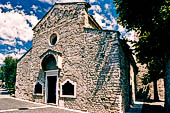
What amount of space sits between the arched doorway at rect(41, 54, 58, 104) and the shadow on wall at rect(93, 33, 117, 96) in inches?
152

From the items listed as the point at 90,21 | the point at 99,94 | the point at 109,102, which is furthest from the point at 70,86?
the point at 90,21

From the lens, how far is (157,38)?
22.9ft

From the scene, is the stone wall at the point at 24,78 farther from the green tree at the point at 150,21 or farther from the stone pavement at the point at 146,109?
the green tree at the point at 150,21

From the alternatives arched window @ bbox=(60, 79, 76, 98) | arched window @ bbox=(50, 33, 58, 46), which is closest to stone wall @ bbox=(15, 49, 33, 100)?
arched window @ bbox=(50, 33, 58, 46)

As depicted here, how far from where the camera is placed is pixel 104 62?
7809mm

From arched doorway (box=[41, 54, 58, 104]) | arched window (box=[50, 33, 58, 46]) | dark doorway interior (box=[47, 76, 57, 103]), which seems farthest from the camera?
arched window (box=[50, 33, 58, 46])

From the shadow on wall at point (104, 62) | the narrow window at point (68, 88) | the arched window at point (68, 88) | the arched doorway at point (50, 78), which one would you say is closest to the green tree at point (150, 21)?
the shadow on wall at point (104, 62)

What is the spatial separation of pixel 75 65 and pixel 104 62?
213 centimetres

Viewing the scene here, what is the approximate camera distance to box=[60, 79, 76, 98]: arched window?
902 cm

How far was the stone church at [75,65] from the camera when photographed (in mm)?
7523

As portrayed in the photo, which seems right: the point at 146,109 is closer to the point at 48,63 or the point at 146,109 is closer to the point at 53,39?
the point at 48,63

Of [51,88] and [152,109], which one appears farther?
[51,88]

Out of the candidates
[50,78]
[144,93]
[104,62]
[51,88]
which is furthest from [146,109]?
[144,93]

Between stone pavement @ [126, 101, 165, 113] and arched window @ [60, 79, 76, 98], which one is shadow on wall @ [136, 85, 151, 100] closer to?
stone pavement @ [126, 101, 165, 113]
